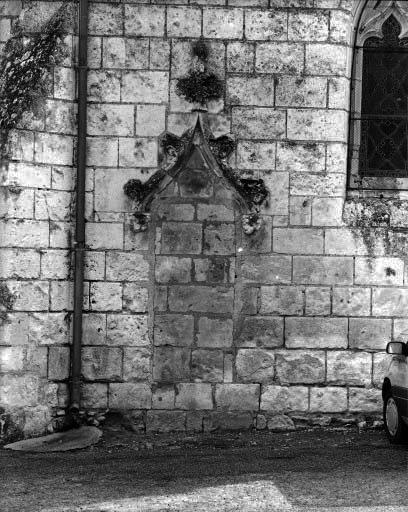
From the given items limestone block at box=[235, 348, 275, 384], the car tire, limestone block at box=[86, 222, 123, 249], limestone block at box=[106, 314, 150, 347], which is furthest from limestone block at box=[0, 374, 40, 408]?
the car tire

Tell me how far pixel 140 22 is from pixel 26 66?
1.28 metres

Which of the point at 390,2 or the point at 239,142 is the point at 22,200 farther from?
the point at 390,2

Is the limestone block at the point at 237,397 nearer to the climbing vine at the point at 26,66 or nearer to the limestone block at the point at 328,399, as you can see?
the limestone block at the point at 328,399

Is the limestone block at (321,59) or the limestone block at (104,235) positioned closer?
the limestone block at (104,235)

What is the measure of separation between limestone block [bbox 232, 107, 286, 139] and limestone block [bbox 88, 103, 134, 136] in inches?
43.3

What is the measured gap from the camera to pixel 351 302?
35.2ft

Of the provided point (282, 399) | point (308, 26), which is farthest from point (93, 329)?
point (308, 26)

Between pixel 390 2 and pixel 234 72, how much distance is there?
1971 mm

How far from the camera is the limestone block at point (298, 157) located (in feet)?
35.1

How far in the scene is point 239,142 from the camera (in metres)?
10.7

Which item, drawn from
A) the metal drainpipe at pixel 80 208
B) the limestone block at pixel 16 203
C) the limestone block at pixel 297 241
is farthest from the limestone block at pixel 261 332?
the limestone block at pixel 16 203

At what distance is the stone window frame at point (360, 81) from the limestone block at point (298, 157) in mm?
536

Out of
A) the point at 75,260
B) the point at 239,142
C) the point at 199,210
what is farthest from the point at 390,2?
the point at 75,260

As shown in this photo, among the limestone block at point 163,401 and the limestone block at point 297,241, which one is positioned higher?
the limestone block at point 297,241
